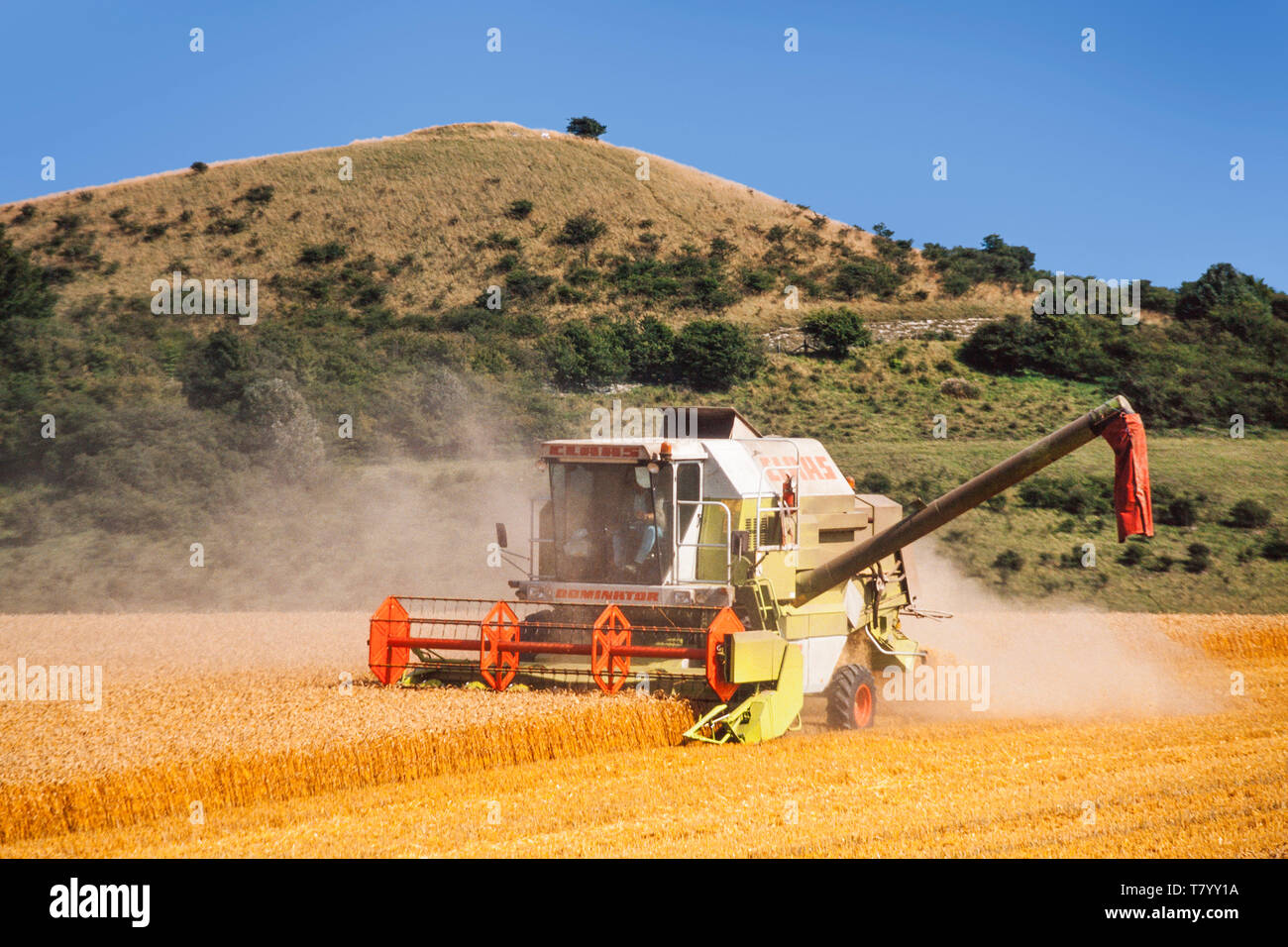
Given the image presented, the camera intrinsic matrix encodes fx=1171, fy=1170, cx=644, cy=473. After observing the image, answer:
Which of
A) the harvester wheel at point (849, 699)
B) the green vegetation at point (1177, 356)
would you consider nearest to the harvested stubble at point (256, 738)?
the harvester wheel at point (849, 699)

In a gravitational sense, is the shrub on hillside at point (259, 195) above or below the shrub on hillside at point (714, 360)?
above

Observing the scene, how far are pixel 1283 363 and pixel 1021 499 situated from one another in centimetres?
2208

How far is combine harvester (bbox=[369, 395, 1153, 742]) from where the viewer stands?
11.1m

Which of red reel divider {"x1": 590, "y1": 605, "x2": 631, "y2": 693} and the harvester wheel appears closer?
red reel divider {"x1": 590, "y1": 605, "x2": 631, "y2": 693}

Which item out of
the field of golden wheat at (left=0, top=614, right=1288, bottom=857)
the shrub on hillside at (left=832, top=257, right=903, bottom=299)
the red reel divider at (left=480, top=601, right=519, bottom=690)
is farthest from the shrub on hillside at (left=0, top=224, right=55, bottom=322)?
the red reel divider at (left=480, top=601, right=519, bottom=690)

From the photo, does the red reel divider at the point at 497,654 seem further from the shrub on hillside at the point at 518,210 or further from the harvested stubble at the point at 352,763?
the shrub on hillside at the point at 518,210

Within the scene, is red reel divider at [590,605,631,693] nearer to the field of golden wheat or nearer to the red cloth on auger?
the field of golden wheat

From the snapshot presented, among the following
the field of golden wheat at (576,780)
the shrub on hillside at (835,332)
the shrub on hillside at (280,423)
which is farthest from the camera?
the shrub on hillside at (835,332)

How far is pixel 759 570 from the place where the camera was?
12.1 meters

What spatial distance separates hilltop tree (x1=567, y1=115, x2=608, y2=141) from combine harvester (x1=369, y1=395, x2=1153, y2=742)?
81216 mm

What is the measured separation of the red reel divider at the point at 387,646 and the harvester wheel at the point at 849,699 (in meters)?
4.47

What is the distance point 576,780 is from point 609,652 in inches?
69.5

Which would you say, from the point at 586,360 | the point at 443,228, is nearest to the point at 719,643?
the point at 586,360

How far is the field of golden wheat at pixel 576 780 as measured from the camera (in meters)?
7.69
